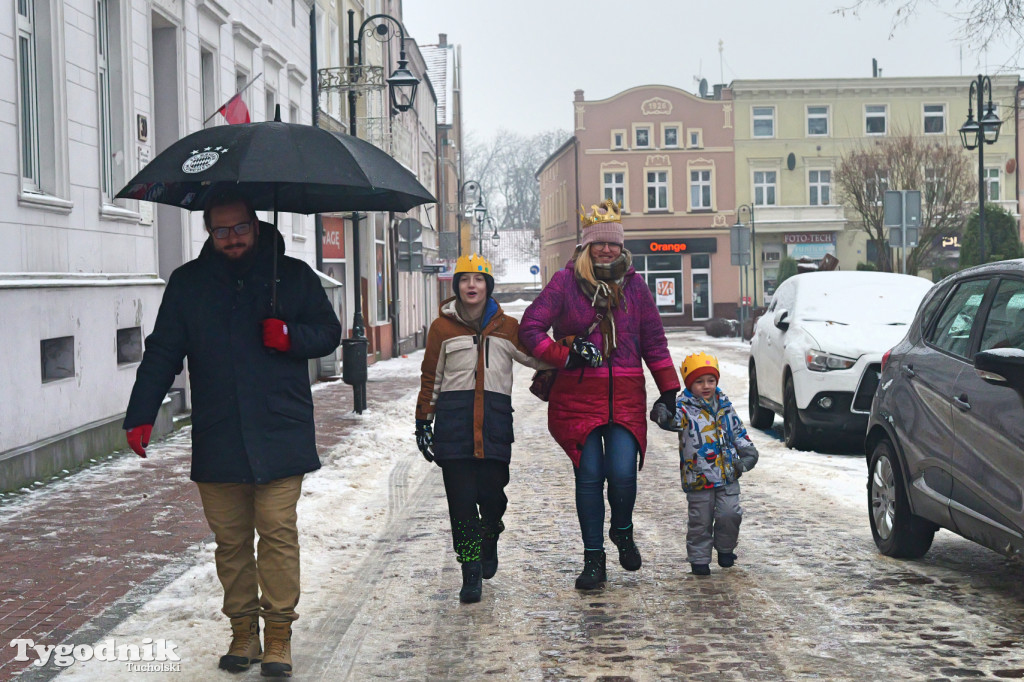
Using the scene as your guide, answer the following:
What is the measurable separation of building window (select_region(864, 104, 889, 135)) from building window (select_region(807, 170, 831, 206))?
2.70 meters

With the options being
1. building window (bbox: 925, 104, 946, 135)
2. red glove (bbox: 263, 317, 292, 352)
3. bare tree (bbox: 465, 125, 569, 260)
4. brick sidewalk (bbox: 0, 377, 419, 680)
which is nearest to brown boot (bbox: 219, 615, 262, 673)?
brick sidewalk (bbox: 0, 377, 419, 680)

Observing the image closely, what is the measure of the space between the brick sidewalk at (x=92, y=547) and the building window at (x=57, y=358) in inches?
37.2

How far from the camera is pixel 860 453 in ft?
39.9

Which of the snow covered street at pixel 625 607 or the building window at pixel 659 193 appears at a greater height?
the building window at pixel 659 193

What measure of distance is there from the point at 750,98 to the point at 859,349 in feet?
153

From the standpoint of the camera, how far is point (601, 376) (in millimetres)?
6289

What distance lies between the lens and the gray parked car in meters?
5.50

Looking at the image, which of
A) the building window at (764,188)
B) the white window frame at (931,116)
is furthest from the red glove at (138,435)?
the white window frame at (931,116)

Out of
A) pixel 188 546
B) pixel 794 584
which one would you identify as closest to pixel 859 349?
pixel 794 584

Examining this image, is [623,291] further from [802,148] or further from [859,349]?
[802,148]

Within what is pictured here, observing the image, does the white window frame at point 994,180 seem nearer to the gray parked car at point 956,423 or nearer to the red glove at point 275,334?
the gray parked car at point 956,423

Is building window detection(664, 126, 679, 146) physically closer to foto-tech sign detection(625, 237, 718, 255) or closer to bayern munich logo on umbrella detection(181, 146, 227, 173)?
foto-tech sign detection(625, 237, 718, 255)

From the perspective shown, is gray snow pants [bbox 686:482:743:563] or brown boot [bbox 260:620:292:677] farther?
gray snow pants [bbox 686:482:743:563]

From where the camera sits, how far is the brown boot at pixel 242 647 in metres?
5.02
